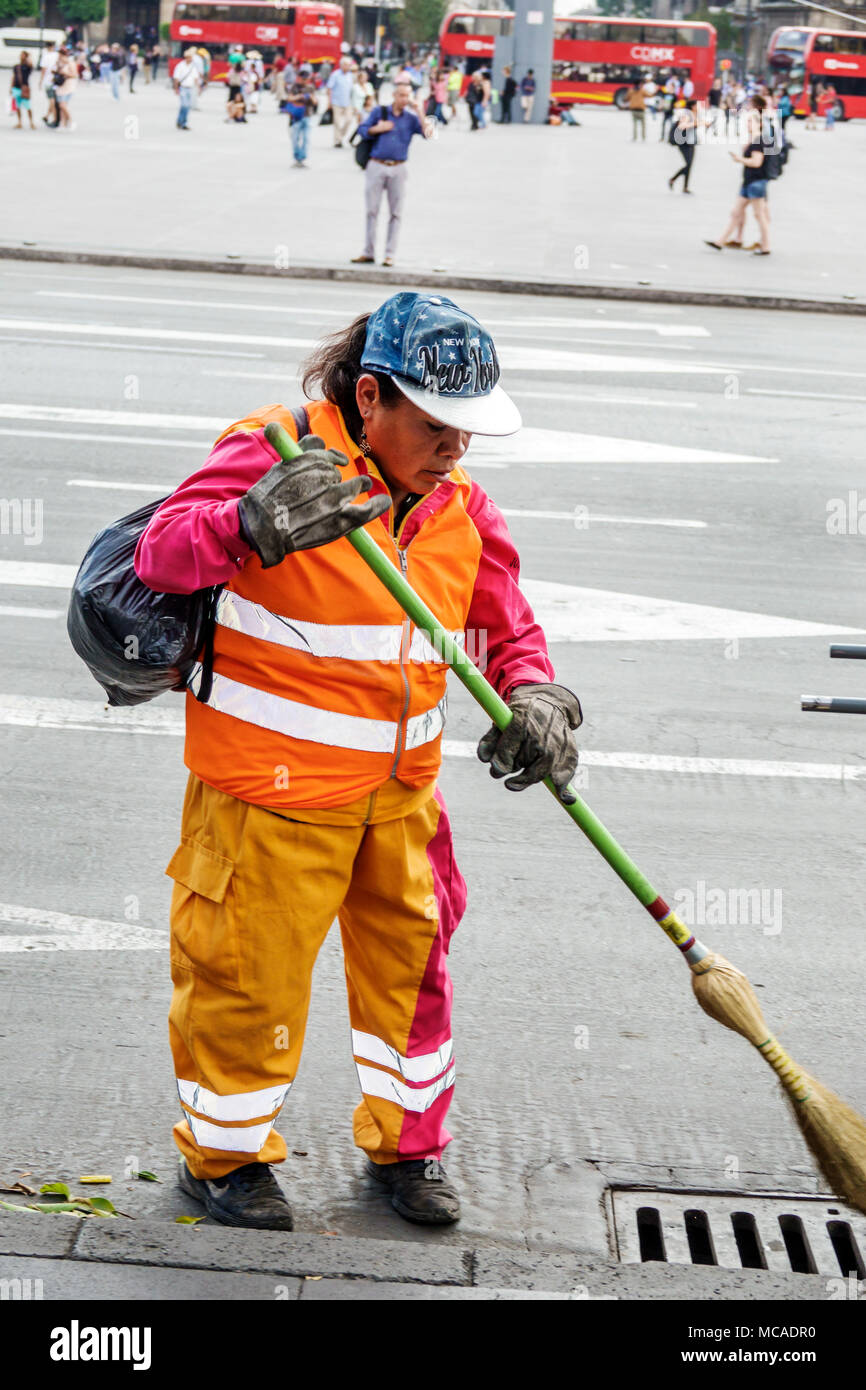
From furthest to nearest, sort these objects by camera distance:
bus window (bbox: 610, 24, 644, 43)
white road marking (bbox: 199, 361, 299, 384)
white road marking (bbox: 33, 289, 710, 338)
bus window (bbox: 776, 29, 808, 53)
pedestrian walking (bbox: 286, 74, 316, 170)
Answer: bus window (bbox: 776, 29, 808, 53) < bus window (bbox: 610, 24, 644, 43) < pedestrian walking (bbox: 286, 74, 316, 170) < white road marking (bbox: 33, 289, 710, 338) < white road marking (bbox: 199, 361, 299, 384)

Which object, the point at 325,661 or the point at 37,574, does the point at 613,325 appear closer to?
the point at 37,574

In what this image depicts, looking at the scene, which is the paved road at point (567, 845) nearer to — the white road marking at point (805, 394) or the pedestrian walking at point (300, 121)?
the white road marking at point (805, 394)

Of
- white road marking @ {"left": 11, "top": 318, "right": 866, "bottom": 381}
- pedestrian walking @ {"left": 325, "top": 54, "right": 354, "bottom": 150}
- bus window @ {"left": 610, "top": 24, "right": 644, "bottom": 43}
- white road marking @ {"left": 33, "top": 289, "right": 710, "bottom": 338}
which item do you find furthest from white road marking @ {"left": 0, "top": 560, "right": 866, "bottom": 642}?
bus window @ {"left": 610, "top": 24, "right": 644, "bottom": 43}

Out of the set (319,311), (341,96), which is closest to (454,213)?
(319,311)

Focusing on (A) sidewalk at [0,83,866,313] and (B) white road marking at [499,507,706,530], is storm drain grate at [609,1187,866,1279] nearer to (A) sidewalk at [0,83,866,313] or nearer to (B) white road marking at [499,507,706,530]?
(B) white road marking at [499,507,706,530]

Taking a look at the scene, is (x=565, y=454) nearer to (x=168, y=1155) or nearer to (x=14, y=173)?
(x=168, y=1155)

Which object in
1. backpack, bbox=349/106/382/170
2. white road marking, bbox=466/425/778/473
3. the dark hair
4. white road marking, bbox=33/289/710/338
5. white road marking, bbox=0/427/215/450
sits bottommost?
white road marking, bbox=0/427/215/450

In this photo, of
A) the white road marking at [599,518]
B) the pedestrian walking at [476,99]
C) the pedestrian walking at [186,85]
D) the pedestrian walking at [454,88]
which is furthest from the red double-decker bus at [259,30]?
the white road marking at [599,518]

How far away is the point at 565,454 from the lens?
35.5 ft

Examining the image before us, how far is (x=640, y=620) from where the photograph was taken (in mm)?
7598

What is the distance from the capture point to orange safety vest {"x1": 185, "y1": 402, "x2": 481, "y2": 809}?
308cm

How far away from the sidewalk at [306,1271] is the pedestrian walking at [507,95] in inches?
1770

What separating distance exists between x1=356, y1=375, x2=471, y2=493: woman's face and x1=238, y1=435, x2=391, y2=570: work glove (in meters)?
0.26

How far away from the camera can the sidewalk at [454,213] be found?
1898 centimetres
